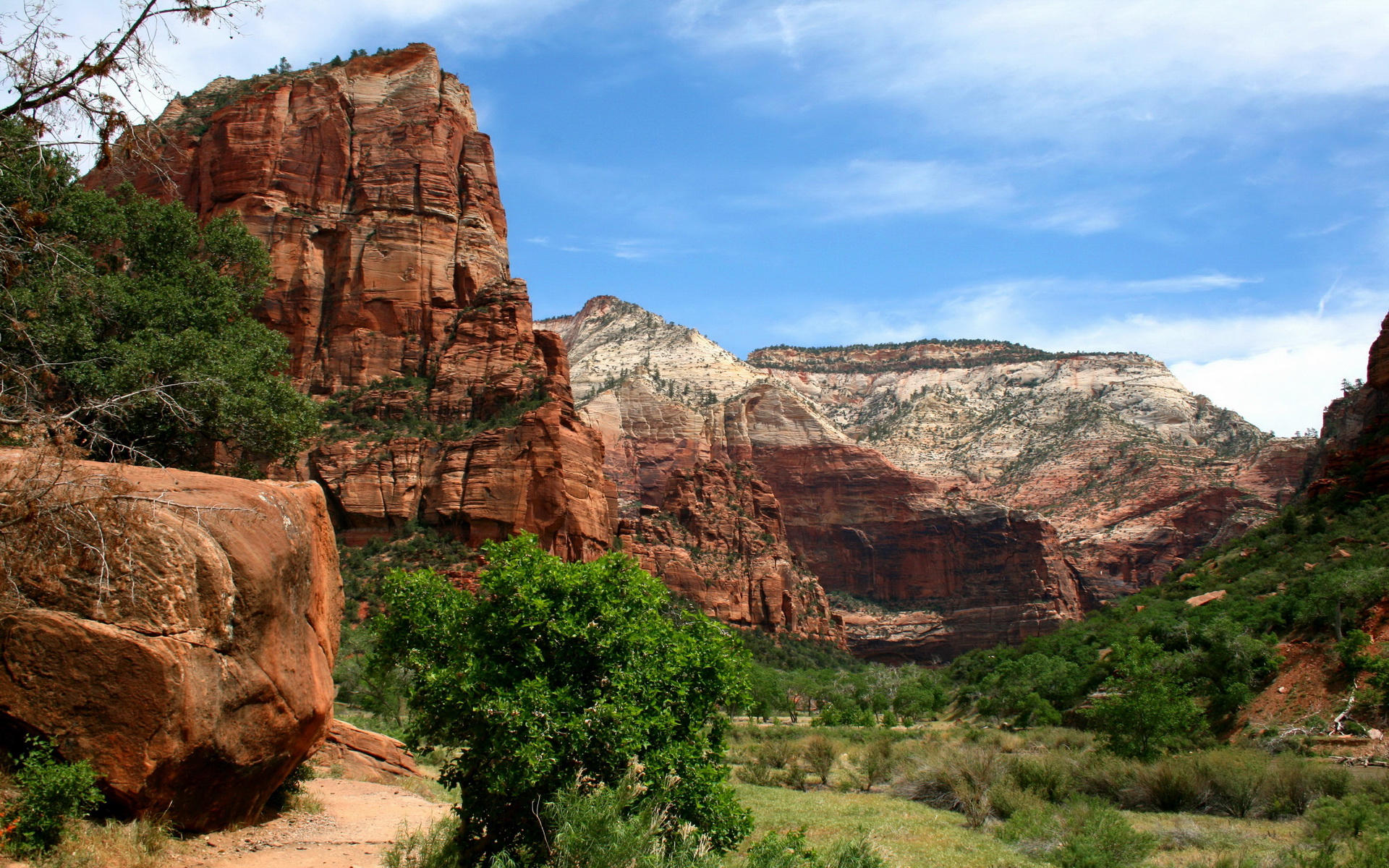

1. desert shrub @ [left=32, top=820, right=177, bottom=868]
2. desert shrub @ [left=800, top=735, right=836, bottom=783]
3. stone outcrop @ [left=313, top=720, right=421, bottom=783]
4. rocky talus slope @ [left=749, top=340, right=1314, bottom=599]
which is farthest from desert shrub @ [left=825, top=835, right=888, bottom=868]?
rocky talus slope @ [left=749, top=340, right=1314, bottom=599]

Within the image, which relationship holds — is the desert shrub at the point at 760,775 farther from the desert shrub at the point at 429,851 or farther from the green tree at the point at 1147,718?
the desert shrub at the point at 429,851

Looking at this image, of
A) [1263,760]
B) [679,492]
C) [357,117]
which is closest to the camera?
[1263,760]

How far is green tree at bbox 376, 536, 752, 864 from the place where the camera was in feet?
31.6

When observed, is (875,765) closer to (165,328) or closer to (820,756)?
(820,756)

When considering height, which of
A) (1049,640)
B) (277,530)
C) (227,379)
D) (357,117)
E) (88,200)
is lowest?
(1049,640)

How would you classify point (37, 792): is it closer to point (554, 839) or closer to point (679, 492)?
point (554, 839)

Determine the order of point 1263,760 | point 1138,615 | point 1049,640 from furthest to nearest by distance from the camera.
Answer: point 1049,640 → point 1138,615 → point 1263,760

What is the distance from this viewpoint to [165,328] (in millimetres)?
24703

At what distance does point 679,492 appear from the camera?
93.4 m

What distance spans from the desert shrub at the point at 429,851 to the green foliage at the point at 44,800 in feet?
10.0

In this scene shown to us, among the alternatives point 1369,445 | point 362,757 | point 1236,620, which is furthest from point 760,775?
point 1369,445

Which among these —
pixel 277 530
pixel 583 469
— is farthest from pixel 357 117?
pixel 277 530

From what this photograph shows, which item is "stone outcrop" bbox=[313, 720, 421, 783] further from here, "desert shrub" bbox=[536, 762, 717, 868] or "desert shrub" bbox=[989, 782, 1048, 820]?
"desert shrub" bbox=[989, 782, 1048, 820]

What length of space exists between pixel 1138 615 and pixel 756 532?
51.9 metres
